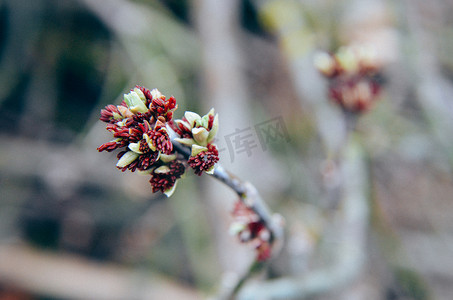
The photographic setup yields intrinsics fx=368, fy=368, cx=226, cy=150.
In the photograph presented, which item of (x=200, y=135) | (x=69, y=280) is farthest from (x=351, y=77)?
(x=69, y=280)

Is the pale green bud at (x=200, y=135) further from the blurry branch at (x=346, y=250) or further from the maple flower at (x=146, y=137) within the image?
the blurry branch at (x=346, y=250)

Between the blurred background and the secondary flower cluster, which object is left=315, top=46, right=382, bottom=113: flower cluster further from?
the secondary flower cluster

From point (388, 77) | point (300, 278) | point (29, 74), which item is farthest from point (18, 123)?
point (388, 77)

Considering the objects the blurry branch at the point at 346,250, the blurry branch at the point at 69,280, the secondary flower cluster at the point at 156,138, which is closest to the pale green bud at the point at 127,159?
the secondary flower cluster at the point at 156,138

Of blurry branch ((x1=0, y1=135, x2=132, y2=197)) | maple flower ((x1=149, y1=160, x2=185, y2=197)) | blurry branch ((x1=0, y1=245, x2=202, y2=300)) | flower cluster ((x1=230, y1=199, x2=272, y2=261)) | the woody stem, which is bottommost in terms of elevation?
blurry branch ((x1=0, y1=245, x2=202, y2=300))

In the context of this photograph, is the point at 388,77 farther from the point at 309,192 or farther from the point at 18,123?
the point at 18,123

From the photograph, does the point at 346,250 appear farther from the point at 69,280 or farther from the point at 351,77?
the point at 69,280

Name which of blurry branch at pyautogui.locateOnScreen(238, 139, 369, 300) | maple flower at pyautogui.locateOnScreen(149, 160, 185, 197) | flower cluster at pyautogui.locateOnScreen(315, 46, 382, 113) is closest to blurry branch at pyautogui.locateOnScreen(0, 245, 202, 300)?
blurry branch at pyautogui.locateOnScreen(238, 139, 369, 300)
